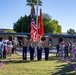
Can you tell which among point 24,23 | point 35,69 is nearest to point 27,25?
point 24,23

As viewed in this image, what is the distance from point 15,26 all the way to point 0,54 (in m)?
58.0

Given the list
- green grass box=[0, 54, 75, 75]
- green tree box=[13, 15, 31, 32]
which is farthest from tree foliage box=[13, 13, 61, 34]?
green grass box=[0, 54, 75, 75]

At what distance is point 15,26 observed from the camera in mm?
78500

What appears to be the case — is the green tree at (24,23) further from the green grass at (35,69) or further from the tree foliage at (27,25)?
the green grass at (35,69)

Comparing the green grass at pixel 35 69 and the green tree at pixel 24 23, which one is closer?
the green grass at pixel 35 69

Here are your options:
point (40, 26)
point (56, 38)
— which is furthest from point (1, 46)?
point (56, 38)

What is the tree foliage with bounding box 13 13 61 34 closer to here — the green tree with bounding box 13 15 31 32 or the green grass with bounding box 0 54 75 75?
the green tree with bounding box 13 15 31 32

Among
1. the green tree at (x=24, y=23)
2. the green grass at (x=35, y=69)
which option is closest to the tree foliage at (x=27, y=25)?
the green tree at (x=24, y=23)

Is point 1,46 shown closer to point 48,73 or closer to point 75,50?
point 75,50

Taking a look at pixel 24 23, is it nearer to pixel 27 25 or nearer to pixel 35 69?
pixel 27 25

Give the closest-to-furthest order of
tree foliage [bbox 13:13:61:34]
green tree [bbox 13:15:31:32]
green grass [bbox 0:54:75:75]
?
1. green grass [bbox 0:54:75:75]
2. green tree [bbox 13:15:31:32]
3. tree foliage [bbox 13:13:61:34]

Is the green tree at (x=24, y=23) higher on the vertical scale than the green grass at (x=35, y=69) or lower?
higher

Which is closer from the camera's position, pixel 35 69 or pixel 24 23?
pixel 35 69

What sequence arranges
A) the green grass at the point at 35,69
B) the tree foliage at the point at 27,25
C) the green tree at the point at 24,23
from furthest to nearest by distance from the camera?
the tree foliage at the point at 27,25 → the green tree at the point at 24,23 → the green grass at the point at 35,69
